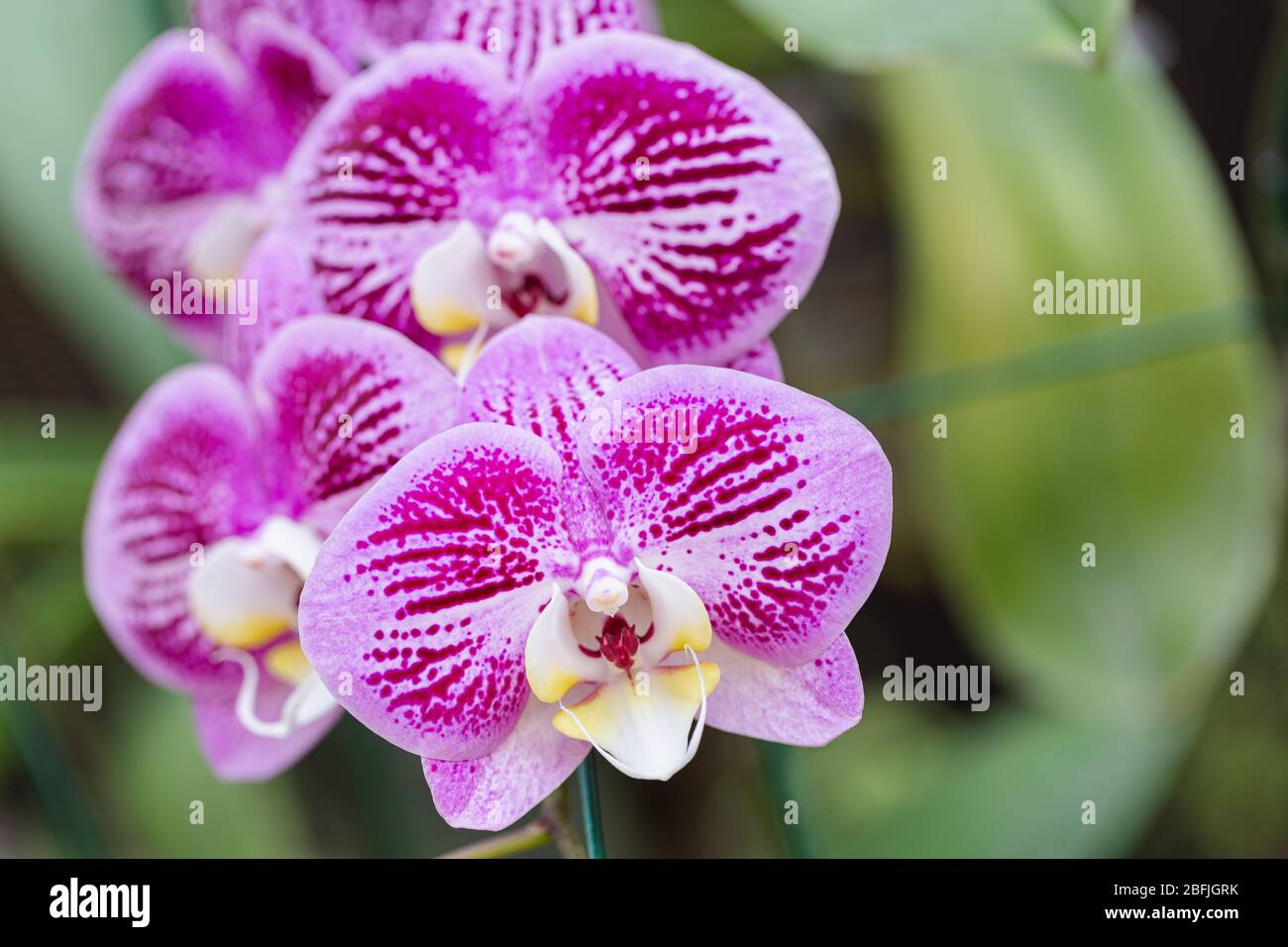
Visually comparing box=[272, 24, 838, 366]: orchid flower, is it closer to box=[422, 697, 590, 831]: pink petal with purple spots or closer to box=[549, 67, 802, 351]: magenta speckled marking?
box=[549, 67, 802, 351]: magenta speckled marking

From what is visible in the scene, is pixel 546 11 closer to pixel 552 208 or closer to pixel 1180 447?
pixel 552 208

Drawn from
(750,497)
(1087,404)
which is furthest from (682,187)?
(1087,404)

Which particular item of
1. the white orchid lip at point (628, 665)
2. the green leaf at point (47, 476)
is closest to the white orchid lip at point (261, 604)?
the white orchid lip at point (628, 665)

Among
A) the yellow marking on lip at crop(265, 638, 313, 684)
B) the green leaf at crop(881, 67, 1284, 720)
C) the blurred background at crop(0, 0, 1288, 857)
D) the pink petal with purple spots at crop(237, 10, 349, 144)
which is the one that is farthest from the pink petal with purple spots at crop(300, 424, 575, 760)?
the green leaf at crop(881, 67, 1284, 720)

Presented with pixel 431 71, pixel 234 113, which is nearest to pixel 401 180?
pixel 431 71
